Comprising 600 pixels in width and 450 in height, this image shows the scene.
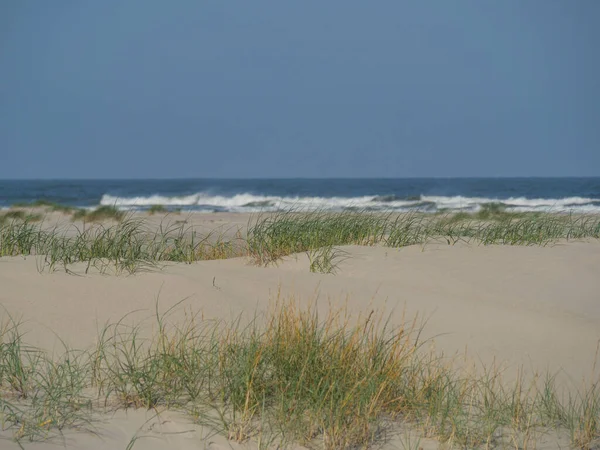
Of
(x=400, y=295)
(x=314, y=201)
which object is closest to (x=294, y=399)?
(x=400, y=295)

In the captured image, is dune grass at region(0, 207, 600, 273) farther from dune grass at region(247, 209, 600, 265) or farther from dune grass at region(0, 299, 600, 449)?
dune grass at region(0, 299, 600, 449)

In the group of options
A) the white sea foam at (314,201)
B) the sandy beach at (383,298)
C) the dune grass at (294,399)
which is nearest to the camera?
the dune grass at (294,399)

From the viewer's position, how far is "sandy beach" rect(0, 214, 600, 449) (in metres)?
5.02

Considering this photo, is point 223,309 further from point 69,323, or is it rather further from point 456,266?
point 456,266

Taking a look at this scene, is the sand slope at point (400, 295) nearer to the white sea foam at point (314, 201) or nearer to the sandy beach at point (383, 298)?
the sandy beach at point (383, 298)

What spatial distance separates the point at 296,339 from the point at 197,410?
0.74 metres

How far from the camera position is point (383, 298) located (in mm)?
6227

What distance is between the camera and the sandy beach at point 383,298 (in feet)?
16.5

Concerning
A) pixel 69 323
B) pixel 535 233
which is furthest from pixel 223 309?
pixel 535 233

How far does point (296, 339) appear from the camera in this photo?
3928 millimetres

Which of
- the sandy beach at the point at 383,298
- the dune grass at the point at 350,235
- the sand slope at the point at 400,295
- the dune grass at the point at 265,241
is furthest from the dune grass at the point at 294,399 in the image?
the dune grass at the point at 350,235

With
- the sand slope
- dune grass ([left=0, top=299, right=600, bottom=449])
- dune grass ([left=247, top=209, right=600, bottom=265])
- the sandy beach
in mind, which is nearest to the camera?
dune grass ([left=0, top=299, right=600, bottom=449])

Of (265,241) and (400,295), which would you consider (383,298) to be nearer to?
(400,295)

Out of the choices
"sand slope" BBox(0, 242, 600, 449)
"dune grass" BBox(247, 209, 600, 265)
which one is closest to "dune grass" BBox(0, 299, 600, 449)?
"sand slope" BBox(0, 242, 600, 449)
